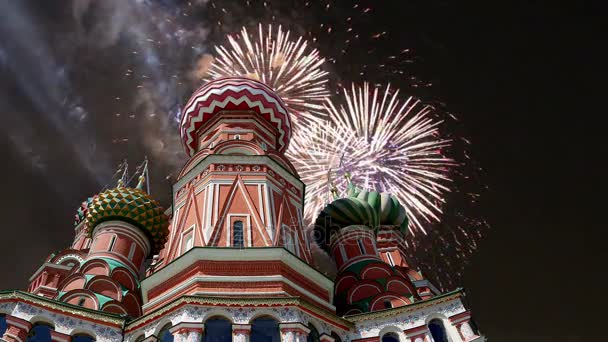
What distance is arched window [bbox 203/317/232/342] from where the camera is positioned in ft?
43.8

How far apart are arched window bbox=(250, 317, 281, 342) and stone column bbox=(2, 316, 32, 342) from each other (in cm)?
631

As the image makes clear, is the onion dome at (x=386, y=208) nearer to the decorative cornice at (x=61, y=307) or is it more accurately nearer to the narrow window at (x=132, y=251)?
the narrow window at (x=132, y=251)

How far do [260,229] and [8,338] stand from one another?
7.45 metres

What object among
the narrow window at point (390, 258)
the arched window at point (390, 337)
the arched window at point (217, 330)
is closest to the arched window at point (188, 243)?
the arched window at point (217, 330)

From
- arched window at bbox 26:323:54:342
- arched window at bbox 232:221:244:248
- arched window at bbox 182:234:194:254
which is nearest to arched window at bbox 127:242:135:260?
arched window at bbox 182:234:194:254

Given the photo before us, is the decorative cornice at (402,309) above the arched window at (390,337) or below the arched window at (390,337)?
above

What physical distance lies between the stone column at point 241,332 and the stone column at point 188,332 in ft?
2.63

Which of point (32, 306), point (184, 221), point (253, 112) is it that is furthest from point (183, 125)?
point (32, 306)

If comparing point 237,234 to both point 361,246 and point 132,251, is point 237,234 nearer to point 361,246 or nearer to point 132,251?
point 132,251

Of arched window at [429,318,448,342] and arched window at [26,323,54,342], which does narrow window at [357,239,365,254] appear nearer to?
arched window at [429,318,448,342]

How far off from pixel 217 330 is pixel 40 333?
528 centimetres

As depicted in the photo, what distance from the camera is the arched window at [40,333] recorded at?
570 inches

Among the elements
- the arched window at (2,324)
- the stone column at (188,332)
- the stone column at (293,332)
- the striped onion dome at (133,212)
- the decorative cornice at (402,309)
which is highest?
the striped onion dome at (133,212)

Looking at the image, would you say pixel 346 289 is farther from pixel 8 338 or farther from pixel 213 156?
pixel 8 338
